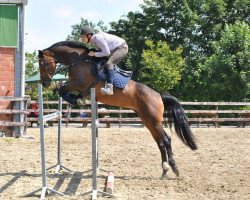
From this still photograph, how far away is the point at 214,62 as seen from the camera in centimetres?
2650

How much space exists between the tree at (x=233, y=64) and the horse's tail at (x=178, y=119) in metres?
18.5

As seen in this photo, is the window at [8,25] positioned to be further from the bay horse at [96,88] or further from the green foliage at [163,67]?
the green foliage at [163,67]

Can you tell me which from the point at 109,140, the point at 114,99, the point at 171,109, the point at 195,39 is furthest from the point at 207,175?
the point at 195,39

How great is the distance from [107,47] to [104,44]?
7cm

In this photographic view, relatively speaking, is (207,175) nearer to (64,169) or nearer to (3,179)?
(64,169)

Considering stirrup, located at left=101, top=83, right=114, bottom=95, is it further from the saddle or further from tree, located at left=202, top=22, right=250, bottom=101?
tree, located at left=202, top=22, right=250, bottom=101

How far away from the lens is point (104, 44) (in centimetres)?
691

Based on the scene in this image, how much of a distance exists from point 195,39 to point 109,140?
22829 mm

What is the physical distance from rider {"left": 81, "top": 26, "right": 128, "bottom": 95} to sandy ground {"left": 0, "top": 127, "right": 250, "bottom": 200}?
1533 mm

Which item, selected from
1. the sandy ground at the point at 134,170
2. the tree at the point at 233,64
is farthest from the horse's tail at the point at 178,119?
the tree at the point at 233,64

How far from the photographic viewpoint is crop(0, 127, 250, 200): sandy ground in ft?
19.9

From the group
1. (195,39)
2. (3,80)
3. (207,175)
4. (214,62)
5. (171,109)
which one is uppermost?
(195,39)

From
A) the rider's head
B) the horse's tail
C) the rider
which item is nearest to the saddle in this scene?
the rider

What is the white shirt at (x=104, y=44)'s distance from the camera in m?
6.90
